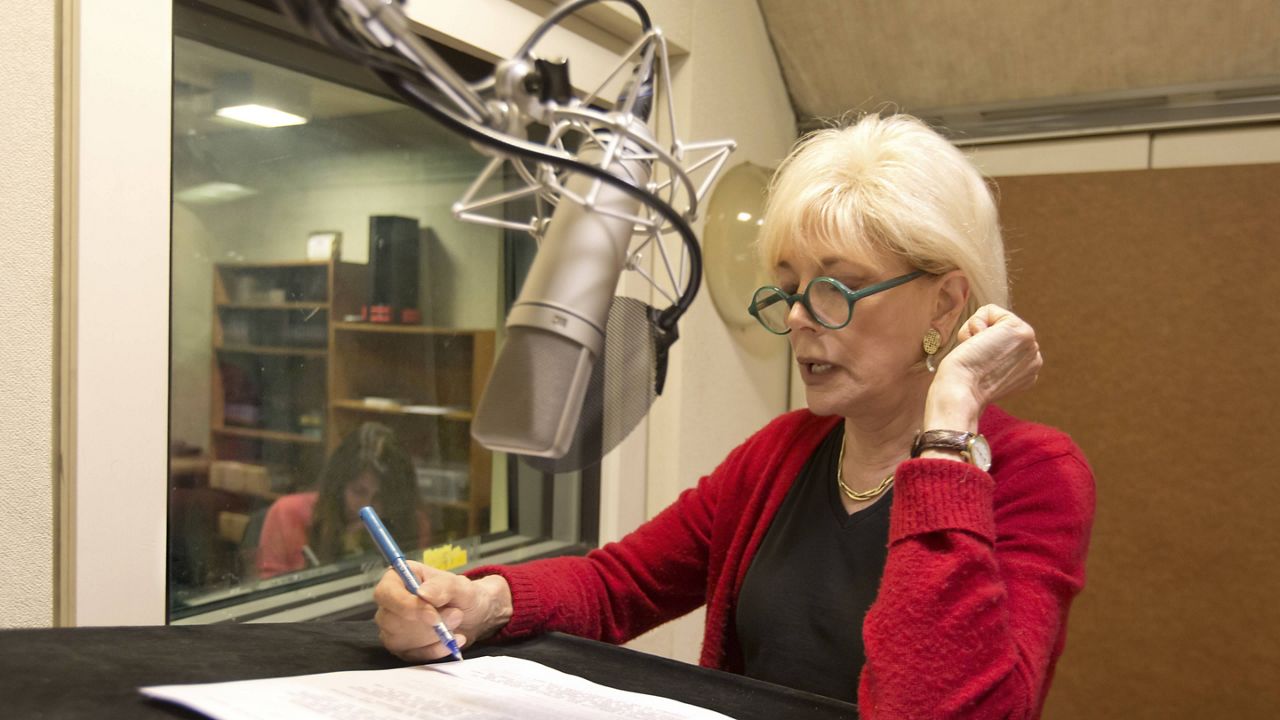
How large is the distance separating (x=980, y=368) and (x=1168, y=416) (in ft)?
4.50

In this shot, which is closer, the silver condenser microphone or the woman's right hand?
the silver condenser microphone

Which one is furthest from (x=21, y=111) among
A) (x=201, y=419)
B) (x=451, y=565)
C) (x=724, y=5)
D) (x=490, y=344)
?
(x=724, y=5)

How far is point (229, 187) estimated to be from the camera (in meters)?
1.31

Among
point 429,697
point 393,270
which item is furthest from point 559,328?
point 393,270

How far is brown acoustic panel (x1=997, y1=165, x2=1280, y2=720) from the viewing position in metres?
2.00

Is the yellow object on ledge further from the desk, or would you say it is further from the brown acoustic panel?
the brown acoustic panel

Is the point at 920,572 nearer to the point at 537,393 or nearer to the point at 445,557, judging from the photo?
the point at 537,393

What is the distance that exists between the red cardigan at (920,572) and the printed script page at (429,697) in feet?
0.64

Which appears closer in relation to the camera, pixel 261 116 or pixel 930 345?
pixel 930 345

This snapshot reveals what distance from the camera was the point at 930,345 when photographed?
3.76ft

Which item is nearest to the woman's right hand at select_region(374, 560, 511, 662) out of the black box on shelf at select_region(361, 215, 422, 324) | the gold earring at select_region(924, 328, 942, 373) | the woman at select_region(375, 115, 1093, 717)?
the woman at select_region(375, 115, 1093, 717)

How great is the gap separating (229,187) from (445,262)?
0.43 m

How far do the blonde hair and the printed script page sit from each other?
561mm

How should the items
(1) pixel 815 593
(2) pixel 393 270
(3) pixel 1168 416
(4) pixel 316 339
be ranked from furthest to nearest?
(3) pixel 1168 416 < (2) pixel 393 270 < (4) pixel 316 339 < (1) pixel 815 593
